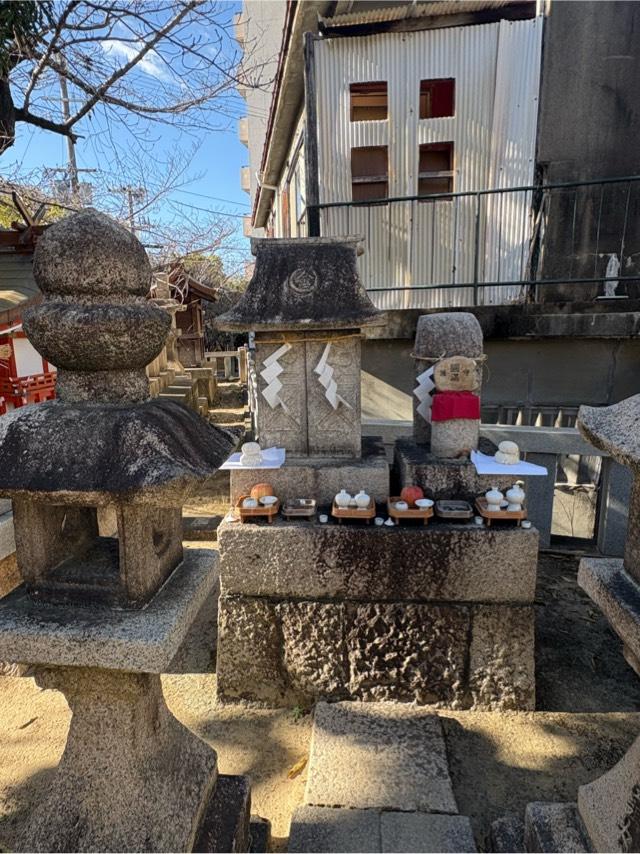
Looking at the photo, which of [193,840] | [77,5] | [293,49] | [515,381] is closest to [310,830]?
[193,840]

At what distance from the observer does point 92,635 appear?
65.6 inches

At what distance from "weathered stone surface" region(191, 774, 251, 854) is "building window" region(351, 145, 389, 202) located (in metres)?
6.14

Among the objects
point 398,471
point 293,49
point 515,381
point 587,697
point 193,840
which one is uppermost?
point 293,49

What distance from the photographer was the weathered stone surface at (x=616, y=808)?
5.96 ft

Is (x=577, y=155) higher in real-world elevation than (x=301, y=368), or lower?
higher

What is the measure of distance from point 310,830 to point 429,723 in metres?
1.09

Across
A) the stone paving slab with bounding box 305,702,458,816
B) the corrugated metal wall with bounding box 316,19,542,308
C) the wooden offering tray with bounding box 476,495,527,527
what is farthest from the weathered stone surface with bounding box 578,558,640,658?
the corrugated metal wall with bounding box 316,19,542,308

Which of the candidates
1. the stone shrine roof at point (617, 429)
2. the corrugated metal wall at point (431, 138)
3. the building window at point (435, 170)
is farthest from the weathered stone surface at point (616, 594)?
the building window at point (435, 170)

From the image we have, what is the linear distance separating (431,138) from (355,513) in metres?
5.04

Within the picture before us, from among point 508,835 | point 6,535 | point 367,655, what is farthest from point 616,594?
point 6,535

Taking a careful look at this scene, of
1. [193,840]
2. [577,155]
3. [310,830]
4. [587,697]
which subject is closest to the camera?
[193,840]

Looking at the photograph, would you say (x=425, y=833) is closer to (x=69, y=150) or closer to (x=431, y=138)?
(x=431, y=138)

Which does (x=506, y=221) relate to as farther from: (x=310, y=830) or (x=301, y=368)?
(x=310, y=830)

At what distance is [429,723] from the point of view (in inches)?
130
